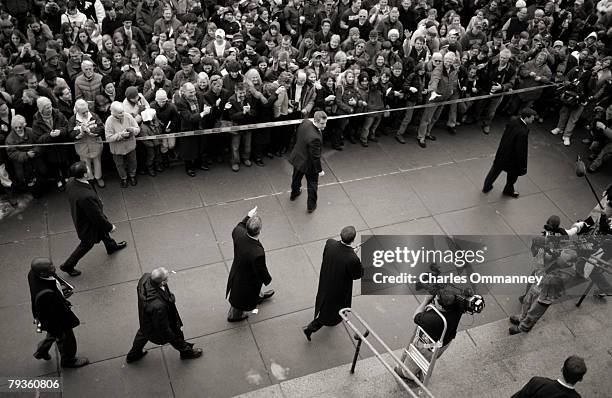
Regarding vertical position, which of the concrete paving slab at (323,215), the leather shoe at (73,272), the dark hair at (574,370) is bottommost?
the leather shoe at (73,272)

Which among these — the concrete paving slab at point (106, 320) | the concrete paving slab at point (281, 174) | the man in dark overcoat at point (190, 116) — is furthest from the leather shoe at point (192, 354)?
the man in dark overcoat at point (190, 116)

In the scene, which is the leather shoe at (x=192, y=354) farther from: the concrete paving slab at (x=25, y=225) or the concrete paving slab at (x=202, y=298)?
the concrete paving slab at (x=25, y=225)

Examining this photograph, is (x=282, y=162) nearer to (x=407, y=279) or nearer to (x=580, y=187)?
(x=407, y=279)

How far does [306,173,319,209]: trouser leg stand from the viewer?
8367mm

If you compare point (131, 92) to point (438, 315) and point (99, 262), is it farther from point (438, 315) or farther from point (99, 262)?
point (438, 315)

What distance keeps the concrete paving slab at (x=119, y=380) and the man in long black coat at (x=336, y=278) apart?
1750mm

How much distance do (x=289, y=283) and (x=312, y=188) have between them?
163 cm

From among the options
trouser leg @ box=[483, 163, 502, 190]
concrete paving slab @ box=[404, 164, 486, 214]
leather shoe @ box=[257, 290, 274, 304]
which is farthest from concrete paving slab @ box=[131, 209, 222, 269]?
trouser leg @ box=[483, 163, 502, 190]

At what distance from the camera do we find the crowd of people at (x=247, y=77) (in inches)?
332

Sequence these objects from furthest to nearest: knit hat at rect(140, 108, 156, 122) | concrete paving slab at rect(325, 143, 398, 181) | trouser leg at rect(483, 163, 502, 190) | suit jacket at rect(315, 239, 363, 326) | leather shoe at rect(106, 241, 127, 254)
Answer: concrete paving slab at rect(325, 143, 398, 181) < trouser leg at rect(483, 163, 502, 190) < knit hat at rect(140, 108, 156, 122) < leather shoe at rect(106, 241, 127, 254) < suit jacket at rect(315, 239, 363, 326)

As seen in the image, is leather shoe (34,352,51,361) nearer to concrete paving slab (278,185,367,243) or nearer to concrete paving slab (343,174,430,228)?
concrete paving slab (278,185,367,243)

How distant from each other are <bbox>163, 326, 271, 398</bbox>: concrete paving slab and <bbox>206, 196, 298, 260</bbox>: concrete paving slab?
140 centimetres

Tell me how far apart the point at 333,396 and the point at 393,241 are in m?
2.85

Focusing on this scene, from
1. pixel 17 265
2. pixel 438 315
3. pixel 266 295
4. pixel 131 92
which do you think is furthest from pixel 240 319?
pixel 131 92
